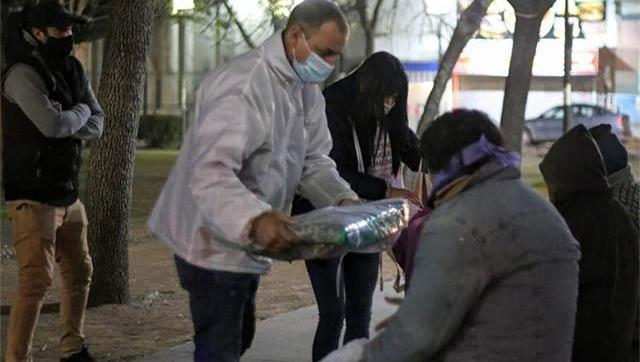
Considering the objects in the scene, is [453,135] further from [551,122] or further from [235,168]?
[551,122]

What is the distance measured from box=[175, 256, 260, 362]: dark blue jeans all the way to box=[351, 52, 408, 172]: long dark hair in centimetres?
173

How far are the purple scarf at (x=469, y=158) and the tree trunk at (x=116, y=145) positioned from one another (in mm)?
5223

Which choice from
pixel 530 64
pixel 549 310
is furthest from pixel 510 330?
pixel 530 64

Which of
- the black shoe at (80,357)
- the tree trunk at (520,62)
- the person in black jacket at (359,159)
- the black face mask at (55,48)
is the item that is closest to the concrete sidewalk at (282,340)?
the black shoe at (80,357)

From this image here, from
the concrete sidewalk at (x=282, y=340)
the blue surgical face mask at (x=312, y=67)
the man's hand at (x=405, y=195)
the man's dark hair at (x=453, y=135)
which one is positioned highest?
the blue surgical face mask at (x=312, y=67)

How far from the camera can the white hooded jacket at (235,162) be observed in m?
3.71

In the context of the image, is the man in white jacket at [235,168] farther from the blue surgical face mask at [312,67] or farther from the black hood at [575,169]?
the black hood at [575,169]

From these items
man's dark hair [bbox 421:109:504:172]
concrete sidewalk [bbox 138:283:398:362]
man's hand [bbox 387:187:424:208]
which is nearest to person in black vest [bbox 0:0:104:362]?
concrete sidewalk [bbox 138:283:398:362]

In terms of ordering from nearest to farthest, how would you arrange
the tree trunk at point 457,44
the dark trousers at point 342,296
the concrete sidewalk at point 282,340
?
1. the dark trousers at point 342,296
2. the concrete sidewalk at point 282,340
3. the tree trunk at point 457,44

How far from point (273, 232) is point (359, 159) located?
2.05 m

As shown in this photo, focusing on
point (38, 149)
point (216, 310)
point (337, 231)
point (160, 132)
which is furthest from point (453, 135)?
point (160, 132)

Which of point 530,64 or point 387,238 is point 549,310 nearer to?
point 387,238

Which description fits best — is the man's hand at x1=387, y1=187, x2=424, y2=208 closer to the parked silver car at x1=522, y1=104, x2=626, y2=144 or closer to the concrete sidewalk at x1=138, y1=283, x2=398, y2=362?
the concrete sidewalk at x1=138, y1=283, x2=398, y2=362

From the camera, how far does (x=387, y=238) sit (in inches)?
157
